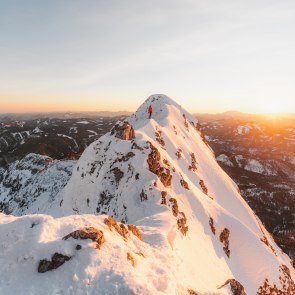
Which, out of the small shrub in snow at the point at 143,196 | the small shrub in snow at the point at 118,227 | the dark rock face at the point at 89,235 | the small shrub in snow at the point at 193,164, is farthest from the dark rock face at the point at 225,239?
the dark rock face at the point at 89,235

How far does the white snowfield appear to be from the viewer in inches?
653

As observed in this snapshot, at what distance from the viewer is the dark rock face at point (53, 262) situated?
54.5 feet

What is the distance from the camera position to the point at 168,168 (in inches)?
1745

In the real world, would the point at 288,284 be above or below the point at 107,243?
below

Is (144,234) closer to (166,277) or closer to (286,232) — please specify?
(166,277)

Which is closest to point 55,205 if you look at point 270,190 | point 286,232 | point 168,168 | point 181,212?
point 168,168

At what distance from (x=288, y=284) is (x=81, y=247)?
119 feet

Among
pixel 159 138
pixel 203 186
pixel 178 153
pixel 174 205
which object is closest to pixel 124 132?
pixel 159 138

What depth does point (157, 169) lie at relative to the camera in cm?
4188

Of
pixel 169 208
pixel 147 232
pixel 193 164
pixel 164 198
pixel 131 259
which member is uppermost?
pixel 131 259

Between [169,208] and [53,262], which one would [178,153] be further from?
[53,262]

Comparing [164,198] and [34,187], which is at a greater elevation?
[164,198]

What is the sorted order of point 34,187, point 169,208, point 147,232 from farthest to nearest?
1. point 34,187
2. point 169,208
3. point 147,232

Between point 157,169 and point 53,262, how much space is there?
85.3ft
